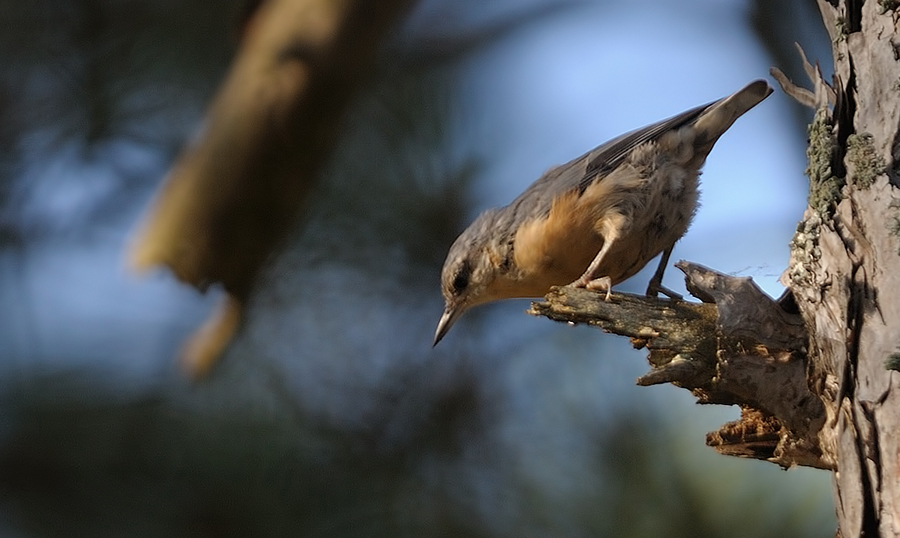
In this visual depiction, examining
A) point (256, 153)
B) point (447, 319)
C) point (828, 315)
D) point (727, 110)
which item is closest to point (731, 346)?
point (828, 315)

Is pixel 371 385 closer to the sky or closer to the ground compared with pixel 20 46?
closer to the ground

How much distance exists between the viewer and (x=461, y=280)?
3105 millimetres

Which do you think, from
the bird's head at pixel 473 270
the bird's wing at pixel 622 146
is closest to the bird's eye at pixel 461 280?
the bird's head at pixel 473 270

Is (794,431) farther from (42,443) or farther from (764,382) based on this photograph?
(42,443)

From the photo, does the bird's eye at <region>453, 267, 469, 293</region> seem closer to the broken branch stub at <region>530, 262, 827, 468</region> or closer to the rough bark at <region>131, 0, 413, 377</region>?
the rough bark at <region>131, 0, 413, 377</region>

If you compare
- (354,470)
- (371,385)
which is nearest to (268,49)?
(371,385)

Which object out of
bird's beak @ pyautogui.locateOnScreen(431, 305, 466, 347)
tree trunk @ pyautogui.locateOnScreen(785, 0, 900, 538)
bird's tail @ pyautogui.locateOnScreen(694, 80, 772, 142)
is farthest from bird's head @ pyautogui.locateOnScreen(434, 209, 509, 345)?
tree trunk @ pyautogui.locateOnScreen(785, 0, 900, 538)

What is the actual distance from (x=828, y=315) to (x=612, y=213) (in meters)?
0.99

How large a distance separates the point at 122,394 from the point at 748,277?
1.86 meters

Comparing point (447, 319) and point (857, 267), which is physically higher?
point (447, 319)

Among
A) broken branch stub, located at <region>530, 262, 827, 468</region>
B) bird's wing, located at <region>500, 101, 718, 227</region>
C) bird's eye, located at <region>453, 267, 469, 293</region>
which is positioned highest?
bird's wing, located at <region>500, 101, 718, 227</region>

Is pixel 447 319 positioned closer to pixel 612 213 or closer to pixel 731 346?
pixel 612 213

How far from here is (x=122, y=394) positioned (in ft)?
8.94

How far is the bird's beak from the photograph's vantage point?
125 inches
